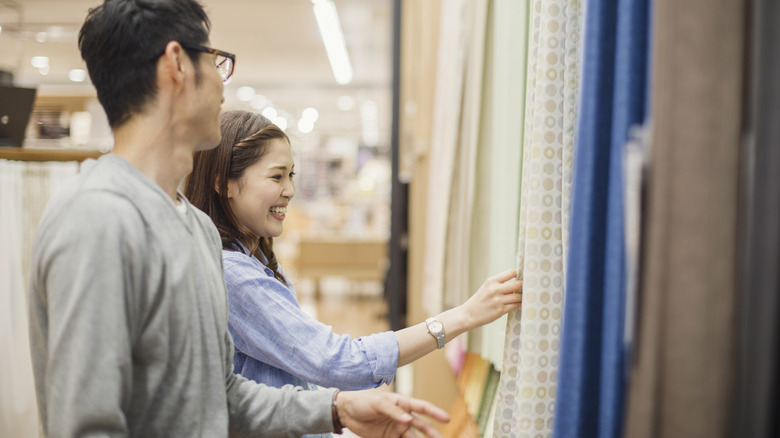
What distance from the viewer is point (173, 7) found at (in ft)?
3.31

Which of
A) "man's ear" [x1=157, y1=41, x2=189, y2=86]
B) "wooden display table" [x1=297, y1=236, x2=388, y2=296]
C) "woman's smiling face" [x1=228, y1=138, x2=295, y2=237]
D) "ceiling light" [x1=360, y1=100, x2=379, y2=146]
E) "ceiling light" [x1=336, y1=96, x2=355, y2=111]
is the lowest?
"wooden display table" [x1=297, y1=236, x2=388, y2=296]

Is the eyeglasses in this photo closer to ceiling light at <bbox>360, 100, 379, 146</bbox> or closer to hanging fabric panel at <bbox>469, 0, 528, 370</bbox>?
hanging fabric panel at <bbox>469, 0, 528, 370</bbox>

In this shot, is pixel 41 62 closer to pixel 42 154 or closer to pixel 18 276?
pixel 42 154

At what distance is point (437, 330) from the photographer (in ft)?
4.78

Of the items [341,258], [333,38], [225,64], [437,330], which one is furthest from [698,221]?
[341,258]

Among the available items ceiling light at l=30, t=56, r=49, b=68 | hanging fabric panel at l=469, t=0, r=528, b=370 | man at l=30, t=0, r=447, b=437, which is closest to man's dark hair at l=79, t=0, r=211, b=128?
man at l=30, t=0, r=447, b=437

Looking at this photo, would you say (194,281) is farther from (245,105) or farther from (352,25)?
(352,25)

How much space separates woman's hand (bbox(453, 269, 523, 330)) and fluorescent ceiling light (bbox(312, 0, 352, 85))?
627 cm

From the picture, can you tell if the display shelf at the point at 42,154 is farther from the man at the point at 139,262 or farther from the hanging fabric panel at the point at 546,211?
the hanging fabric panel at the point at 546,211

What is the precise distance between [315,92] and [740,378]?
12.5 meters

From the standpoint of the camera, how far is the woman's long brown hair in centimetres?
139

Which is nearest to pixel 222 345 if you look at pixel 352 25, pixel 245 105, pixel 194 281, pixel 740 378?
pixel 194 281

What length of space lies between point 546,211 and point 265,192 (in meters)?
0.64

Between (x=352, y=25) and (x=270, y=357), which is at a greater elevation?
(x=352, y=25)
